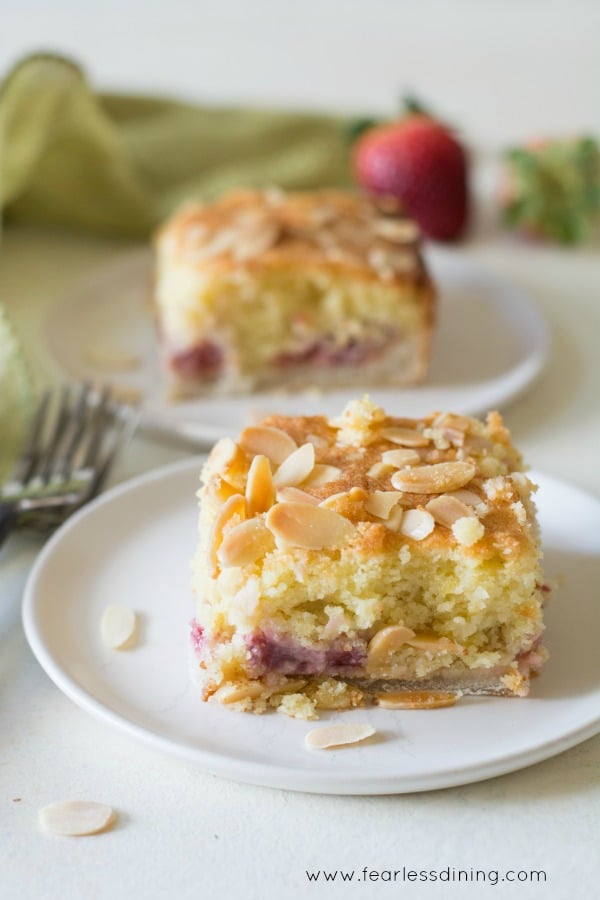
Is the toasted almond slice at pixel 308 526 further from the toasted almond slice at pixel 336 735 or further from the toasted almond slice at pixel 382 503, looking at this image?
the toasted almond slice at pixel 336 735

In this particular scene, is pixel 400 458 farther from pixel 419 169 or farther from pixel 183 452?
pixel 419 169

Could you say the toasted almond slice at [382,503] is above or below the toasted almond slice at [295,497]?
below

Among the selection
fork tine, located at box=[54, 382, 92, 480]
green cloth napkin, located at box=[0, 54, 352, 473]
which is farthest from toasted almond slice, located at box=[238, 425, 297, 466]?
green cloth napkin, located at box=[0, 54, 352, 473]

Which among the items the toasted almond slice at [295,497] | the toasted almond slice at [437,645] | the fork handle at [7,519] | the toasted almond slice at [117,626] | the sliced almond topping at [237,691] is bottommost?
the sliced almond topping at [237,691]

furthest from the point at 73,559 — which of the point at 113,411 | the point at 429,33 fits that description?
the point at 429,33

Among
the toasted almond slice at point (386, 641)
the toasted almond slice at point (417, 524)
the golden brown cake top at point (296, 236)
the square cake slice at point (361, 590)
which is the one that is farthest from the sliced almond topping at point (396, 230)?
the toasted almond slice at point (386, 641)

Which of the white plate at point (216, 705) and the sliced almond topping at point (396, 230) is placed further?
the sliced almond topping at point (396, 230)

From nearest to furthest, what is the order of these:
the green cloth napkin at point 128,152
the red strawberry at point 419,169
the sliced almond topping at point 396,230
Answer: the sliced almond topping at point 396,230, the green cloth napkin at point 128,152, the red strawberry at point 419,169
